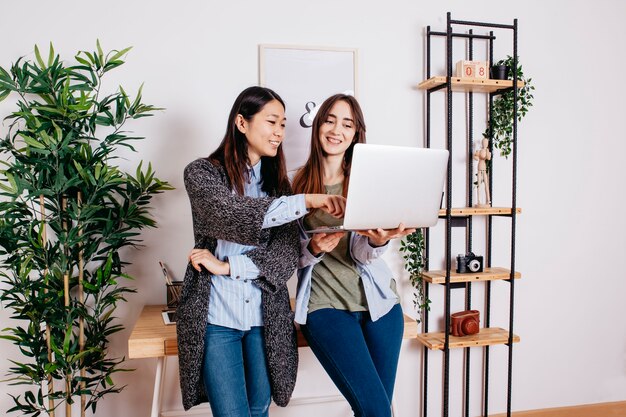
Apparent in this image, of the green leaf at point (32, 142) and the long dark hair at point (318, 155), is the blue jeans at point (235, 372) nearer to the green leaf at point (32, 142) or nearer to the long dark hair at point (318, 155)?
the long dark hair at point (318, 155)

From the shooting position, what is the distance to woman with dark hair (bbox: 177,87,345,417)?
1.45 metres

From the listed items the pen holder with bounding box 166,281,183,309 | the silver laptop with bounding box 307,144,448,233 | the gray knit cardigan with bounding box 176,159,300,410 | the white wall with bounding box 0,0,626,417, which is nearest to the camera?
the silver laptop with bounding box 307,144,448,233

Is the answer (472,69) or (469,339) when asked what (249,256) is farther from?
(472,69)

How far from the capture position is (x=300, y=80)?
226 centimetres

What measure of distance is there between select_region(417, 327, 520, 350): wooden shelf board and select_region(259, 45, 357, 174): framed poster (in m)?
0.96

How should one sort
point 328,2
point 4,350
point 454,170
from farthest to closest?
point 454,170 → point 328,2 → point 4,350

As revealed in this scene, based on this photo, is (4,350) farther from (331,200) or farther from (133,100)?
(331,200)

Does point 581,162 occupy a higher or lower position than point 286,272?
higher

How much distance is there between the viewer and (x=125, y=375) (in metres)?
2.24

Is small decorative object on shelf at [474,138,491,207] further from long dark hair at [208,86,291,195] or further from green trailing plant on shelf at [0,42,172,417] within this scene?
green trailing plant on shelf at [0,42,172,417]

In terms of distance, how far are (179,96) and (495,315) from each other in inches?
70.6

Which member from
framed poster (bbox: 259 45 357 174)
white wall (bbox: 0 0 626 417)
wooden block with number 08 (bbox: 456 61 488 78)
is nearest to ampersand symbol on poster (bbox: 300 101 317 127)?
framed poster (bbox: 259 45 357 174)

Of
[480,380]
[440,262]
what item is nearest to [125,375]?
[440,262]

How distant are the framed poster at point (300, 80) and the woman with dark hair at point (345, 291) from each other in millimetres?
448
